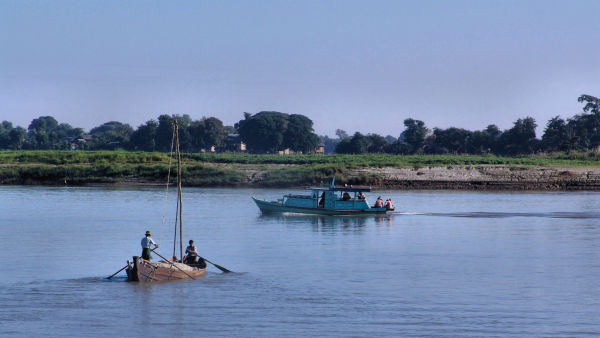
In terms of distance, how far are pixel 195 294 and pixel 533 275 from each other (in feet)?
41.3

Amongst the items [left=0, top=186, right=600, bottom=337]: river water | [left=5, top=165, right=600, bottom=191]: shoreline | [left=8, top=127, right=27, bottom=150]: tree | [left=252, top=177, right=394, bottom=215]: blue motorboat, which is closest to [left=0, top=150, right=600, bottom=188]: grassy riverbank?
[left=5, top=165, right=600, bottom=191]: shoreline

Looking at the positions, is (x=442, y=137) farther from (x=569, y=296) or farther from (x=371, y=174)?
(x=569, y=296)

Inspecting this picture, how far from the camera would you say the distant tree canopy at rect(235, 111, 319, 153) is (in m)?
145

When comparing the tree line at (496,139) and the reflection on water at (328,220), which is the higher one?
the tree line at (496,139)

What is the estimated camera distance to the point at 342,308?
2348 cm

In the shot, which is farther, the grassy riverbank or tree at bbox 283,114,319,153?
tree at bbox 283,114,319,153

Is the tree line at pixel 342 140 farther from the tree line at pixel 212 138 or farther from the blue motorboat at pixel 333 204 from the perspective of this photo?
the blue motorboat at pixel 333 204

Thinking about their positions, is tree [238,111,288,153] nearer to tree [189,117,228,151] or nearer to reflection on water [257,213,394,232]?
tree [189,117,228,151]

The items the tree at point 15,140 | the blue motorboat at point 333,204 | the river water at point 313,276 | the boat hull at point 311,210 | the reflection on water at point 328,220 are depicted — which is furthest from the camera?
the tree at point 15,140

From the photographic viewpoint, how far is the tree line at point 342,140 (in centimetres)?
11925

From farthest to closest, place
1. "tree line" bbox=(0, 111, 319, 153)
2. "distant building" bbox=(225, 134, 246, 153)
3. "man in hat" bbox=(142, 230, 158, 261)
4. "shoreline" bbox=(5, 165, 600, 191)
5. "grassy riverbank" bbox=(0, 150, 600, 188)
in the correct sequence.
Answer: "distant building" bbox=(225, 134, 246, 153) → "tree line" bbox=(0, 111, 319, 153) → "grassy riverbank" bbox=(0, 150, 600, 188) → "shoreline" bbox=(5, 165, 600, 191) → "man in hat" bbox=(142, 230, 158, 261)

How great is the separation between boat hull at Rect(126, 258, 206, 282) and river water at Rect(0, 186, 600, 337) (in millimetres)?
335

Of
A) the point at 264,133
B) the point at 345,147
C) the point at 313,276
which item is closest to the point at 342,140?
the point at 345,147

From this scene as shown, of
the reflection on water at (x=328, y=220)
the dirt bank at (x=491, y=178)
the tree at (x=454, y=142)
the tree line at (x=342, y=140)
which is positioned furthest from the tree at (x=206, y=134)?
the reflection on water at (x=328, y=220)
